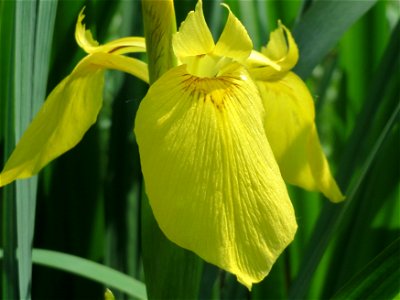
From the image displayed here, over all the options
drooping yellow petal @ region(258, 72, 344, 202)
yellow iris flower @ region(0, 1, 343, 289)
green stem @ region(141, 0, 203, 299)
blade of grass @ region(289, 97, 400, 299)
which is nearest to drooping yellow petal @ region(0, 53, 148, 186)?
yellow iris flower @ region(0, 1, 343, 289)

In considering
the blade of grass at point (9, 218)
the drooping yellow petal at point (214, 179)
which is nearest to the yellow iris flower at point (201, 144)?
the drooping yellow petal at point (214, 179)

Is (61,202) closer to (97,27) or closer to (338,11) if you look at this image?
(97,27)

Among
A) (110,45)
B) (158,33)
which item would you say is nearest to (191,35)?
(158,33)

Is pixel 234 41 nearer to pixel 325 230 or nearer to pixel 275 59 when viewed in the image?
pixel 275 59

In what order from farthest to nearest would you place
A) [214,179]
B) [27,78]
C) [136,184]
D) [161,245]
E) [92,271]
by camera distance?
[136,184] → [92,271] → [27,78] → [161,245] → [214,179]

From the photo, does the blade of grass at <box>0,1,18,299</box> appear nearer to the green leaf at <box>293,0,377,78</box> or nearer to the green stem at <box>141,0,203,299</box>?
the green stem at <box>141,0,203,299</box>

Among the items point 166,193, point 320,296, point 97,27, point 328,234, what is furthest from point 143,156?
point 320,296

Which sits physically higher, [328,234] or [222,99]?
[222,99]
